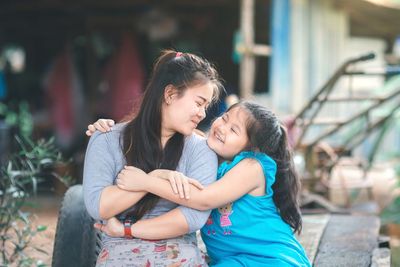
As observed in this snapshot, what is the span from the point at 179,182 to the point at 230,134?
0.38 m

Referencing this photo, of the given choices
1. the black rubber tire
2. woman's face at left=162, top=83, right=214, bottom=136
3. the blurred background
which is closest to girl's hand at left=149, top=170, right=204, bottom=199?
woman's face at left=162, top=83, right=214, bottom=136

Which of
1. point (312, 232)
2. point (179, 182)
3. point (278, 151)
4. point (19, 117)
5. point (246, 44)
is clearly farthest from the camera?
point (19, 117)

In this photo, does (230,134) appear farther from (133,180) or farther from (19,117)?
(19,117)

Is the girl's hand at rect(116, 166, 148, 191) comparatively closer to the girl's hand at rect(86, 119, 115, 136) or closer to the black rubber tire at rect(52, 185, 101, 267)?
the girl's hand at rect(86, 119, 115, 136)

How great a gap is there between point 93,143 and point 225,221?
0.63m

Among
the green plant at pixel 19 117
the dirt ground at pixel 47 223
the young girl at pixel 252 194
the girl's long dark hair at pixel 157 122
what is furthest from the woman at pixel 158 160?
the green plant at pixel 19 117

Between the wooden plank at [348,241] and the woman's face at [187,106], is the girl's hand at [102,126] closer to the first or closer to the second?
the woman's face at [187,106]

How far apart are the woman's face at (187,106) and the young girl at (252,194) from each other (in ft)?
0.62

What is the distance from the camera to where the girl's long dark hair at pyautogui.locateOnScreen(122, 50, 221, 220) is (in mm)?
2920

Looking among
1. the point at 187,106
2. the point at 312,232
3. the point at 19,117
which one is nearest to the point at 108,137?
the point at 187,106

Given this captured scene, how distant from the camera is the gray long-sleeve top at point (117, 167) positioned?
2.91m

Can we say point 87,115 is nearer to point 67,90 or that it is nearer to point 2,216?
point 67,90

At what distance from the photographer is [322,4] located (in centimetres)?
1008

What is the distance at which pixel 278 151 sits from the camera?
319 cm
